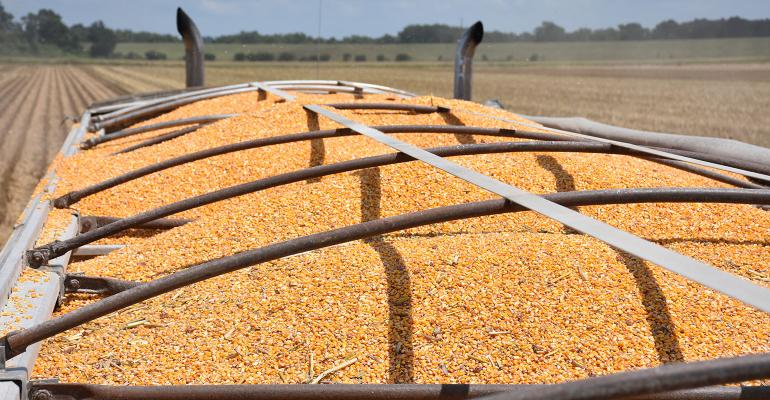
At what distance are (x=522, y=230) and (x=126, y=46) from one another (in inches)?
2847

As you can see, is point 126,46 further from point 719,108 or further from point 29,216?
point 29,216

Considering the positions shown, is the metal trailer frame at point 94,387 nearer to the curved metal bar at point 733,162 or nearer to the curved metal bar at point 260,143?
the curved metal bar at point 260,143

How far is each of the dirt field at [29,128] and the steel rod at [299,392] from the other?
6004 millimetres

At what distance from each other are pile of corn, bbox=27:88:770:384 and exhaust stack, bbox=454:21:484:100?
4945 millimetres

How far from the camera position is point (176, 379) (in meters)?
2.37

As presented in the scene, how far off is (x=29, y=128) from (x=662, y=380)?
60.5ft

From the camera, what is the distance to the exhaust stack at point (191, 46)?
9055 mm

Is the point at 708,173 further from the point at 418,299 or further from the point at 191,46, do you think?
the point at 191,46

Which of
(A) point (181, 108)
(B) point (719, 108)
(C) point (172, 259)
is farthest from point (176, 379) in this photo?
(B) point (719, 108)

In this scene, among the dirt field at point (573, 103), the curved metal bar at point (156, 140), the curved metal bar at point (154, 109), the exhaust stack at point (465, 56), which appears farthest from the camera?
the dirt field at point (573, 103)

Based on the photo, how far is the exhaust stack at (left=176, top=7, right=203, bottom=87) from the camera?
9055 mm

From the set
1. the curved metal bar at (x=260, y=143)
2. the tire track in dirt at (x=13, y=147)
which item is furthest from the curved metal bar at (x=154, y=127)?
the tire track in dirt at (x=13, y=147)

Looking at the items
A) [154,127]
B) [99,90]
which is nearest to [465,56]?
[154,127]

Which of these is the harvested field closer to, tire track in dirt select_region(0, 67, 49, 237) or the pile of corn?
tire track in dirt select_region(0, 67, 49, 237)
